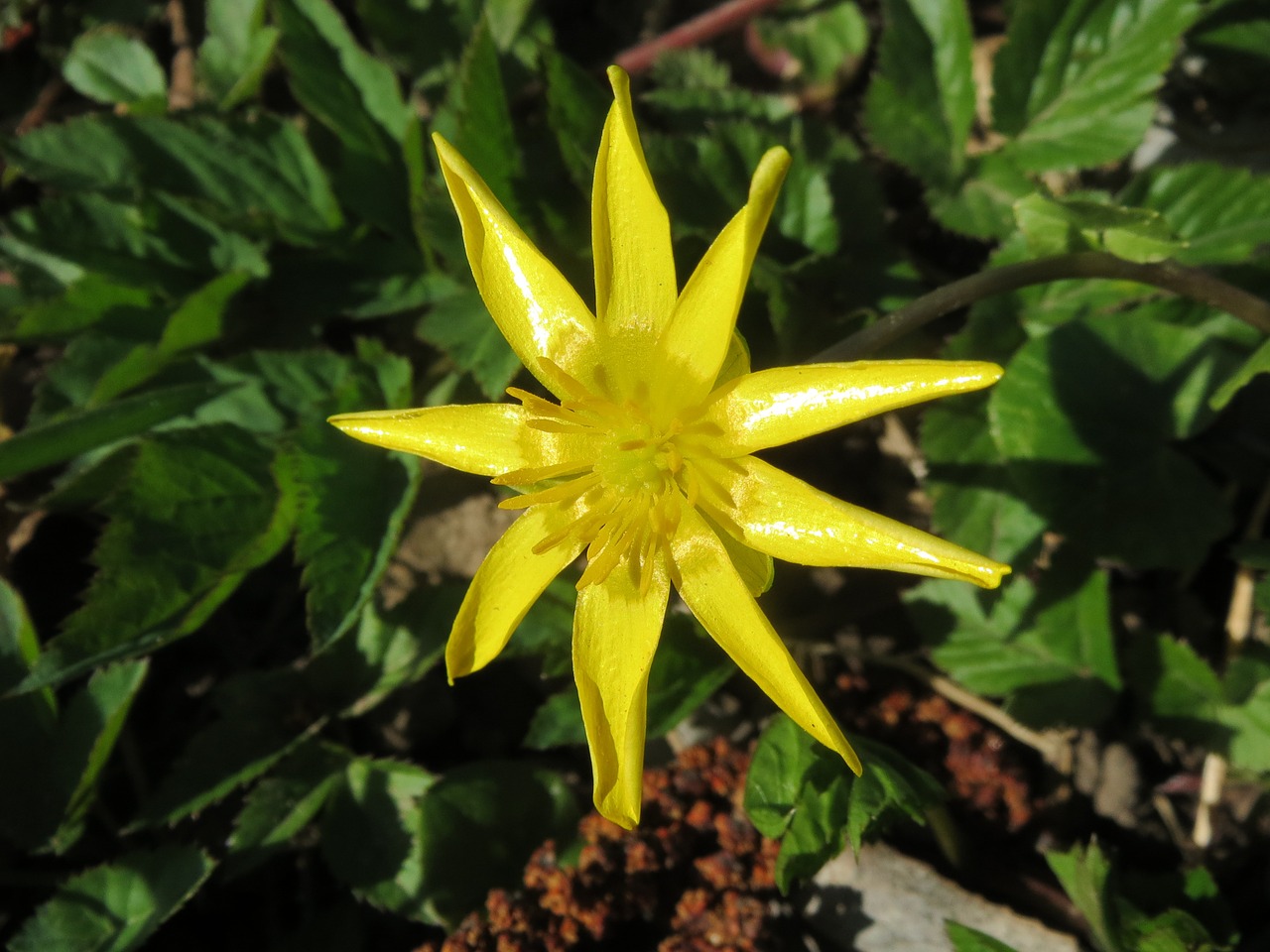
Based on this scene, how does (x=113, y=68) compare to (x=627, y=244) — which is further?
(x=113, y=68)

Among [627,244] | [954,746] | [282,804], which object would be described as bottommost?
[954,746]

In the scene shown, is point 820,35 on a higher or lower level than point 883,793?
higher

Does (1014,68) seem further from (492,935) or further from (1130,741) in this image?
(492,935)

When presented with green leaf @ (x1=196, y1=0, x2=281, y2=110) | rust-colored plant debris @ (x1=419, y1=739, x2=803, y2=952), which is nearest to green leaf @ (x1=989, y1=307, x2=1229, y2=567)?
A: rust-colored plant debris @ (x1=419, y1=739, x2=803, y2=952)

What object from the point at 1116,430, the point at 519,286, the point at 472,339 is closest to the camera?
the point at 519,286

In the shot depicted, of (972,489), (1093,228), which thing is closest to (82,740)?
(972,489)

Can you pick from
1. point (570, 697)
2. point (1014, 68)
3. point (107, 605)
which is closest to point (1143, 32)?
point (1014, 68)

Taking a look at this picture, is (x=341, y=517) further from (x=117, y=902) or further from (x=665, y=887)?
(x=665, y=887)

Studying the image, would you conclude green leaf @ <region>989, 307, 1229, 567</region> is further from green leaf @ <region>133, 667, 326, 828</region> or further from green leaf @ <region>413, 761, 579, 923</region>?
green leaf @ <region>133, 667, 326, 828</region>
